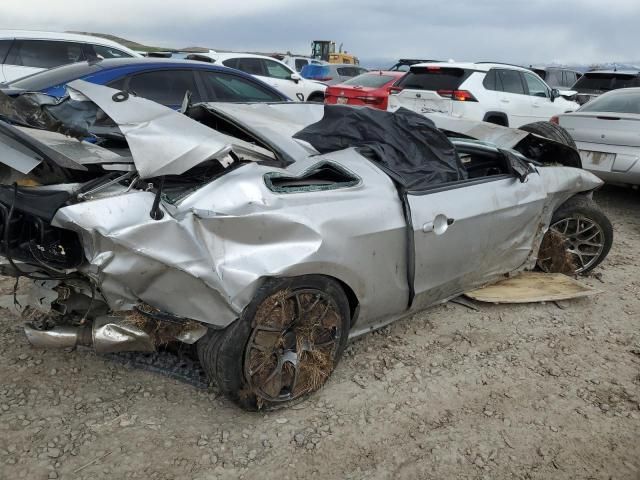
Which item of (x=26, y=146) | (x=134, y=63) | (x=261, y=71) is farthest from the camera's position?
(x=261, y=71)

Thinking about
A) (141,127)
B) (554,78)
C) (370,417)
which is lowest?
(370,417)

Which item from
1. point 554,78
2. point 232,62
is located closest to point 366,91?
point 232,62

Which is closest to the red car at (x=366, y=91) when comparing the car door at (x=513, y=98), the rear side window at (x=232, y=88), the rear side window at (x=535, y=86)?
the car door at (x=513, y=98)

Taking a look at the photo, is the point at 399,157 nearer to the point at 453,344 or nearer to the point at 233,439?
the point at 453,344

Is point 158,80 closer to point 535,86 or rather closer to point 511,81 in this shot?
point 511,81

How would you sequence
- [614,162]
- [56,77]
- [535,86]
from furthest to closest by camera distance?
[535,86], [614,162], [56,77]

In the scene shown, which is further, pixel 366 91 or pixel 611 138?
pixel 366 91

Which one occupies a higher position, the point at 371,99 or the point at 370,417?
the point at 371,99

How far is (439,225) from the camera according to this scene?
9.78 feet

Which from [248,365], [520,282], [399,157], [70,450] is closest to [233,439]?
[248,365]

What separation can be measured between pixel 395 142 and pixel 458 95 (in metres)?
5.84

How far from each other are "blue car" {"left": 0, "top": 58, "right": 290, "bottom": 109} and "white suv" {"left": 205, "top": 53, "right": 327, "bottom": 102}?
5.47 metres

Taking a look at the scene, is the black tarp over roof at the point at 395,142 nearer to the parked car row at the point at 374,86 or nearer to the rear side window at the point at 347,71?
the parked car row at the point at 374,86

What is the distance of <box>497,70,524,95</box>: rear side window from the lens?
9.24 m
